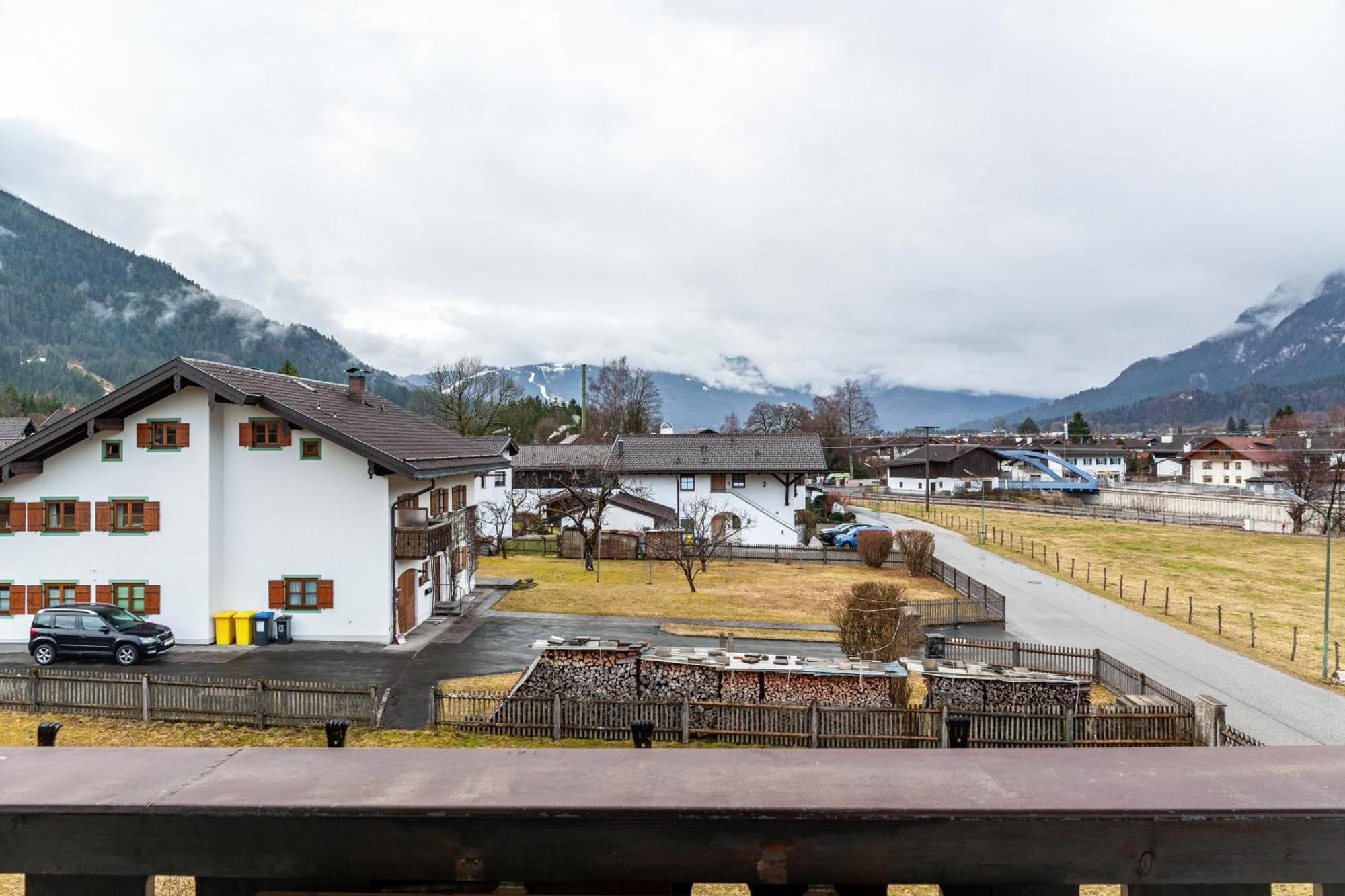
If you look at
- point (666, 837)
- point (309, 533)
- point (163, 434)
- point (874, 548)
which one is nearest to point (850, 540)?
point (874, 548)

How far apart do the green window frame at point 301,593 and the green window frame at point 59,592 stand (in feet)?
22.2

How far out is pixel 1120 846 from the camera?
1.91m

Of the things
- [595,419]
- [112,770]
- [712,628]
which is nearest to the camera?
[112,770]

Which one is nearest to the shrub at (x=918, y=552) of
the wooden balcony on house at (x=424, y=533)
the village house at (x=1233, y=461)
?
the wooden balcony on house at (x=424, y=533)

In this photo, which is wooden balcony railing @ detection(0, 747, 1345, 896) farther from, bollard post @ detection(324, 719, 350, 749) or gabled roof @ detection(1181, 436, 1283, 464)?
gabled roof @ detection(1181, 436, 1283, 464)

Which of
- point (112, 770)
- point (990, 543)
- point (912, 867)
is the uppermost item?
point (112, 770)

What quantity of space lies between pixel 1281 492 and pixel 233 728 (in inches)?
3900

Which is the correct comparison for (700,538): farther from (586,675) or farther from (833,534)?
(586,675)

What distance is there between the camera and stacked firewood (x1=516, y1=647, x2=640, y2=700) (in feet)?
64.2

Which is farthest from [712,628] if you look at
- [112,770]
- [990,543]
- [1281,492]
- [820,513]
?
[1281,492]

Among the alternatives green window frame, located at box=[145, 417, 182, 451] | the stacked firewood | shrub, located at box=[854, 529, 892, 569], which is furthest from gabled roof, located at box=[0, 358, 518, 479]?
shrub, located at box=[854, 529, 892, 569]

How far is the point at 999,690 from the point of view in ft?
63.1

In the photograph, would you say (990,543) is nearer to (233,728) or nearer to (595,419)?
(233,728)

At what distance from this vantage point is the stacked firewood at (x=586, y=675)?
1958 cm
